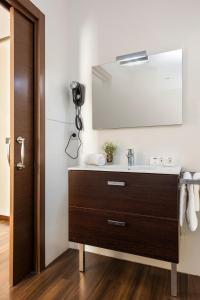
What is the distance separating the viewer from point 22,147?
4.95ft

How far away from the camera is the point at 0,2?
1.38 metres

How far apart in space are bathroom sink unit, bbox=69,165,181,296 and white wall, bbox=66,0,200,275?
302 millimetres

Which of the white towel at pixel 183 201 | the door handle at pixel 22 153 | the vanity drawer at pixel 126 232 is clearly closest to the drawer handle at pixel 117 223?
the vanity drawer at pixel 126 232

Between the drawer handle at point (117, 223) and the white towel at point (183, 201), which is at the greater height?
the white towel at point (183, 201)

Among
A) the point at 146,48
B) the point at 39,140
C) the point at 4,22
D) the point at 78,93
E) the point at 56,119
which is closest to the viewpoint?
the point at 39,140

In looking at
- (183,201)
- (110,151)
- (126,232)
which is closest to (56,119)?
(110,151)

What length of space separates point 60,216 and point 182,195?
1104 millimetres

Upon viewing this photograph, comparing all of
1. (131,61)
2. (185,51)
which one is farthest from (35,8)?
(185,51)

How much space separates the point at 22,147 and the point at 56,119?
0.46 m

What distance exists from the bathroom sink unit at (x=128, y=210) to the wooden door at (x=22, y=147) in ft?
1.10

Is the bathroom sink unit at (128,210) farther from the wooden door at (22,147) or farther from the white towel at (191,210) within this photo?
the wooden door at (22,147)

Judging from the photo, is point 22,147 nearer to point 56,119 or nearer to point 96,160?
point 56,119

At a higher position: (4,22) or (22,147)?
(4,22)

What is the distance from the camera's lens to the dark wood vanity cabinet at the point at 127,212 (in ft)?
4.28
